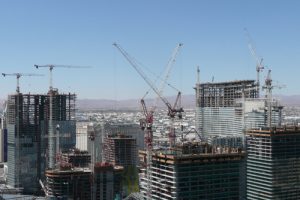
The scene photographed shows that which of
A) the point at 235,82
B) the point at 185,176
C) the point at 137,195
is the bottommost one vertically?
the point at 137,195

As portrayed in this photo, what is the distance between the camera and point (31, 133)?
365 feet

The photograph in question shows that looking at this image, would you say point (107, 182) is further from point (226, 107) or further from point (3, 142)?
point (3, 142)

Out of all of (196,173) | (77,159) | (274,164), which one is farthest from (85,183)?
(274,164)

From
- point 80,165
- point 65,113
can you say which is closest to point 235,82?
point 65,113

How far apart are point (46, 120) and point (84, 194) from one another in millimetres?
41244

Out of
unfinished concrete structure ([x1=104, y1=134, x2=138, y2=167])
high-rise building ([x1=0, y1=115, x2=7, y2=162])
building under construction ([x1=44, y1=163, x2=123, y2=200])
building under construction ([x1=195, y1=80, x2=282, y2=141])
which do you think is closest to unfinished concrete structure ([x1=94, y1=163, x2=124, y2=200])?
building under construction ([x1=44, y1=163, x2=123, y2=200])

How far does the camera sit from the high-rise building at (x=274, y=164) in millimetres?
70062

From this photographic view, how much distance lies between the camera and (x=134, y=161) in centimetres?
10894

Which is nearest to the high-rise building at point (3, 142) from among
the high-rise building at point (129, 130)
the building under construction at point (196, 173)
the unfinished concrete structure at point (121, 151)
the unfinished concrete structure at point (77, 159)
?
the high-rise building at point (129, 130)

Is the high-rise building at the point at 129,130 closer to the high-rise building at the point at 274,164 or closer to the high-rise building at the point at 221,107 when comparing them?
the high-rise building at the point at 221,107

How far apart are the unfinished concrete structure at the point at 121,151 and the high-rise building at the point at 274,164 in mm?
39215

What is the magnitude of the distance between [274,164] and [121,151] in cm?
4377

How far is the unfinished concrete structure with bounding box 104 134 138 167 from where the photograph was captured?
107219mm

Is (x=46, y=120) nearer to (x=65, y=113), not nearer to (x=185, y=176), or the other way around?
(x=65, y=113)
